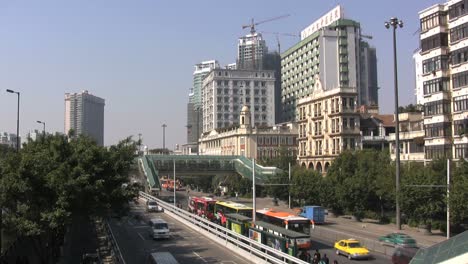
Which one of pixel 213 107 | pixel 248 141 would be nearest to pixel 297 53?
pixel 213 107

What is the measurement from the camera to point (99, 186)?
27125 millimetres

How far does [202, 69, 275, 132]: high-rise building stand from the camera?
192 metres

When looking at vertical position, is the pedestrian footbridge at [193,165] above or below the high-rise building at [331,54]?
below

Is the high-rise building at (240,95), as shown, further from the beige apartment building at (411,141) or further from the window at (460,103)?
the window at (460,103)

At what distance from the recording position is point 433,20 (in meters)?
63.9

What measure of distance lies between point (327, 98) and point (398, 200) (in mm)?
49519

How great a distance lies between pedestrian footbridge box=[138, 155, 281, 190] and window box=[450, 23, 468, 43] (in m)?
45.3

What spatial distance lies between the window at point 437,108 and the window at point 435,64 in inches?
161

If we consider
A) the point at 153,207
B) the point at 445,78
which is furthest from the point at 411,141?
the point at 153,207

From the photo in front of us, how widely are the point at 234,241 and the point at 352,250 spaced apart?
8.18 meters

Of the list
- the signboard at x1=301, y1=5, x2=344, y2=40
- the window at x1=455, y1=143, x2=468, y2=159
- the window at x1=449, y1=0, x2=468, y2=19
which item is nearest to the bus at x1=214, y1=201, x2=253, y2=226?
the window at x1=455, y1=143, x2=468, y2=159

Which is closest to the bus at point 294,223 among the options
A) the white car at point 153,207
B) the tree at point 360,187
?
the tree at point 360,187

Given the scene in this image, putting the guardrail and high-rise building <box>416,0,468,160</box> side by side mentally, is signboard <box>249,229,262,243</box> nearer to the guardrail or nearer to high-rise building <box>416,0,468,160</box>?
the guardrail

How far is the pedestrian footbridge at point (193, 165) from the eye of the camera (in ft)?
327
